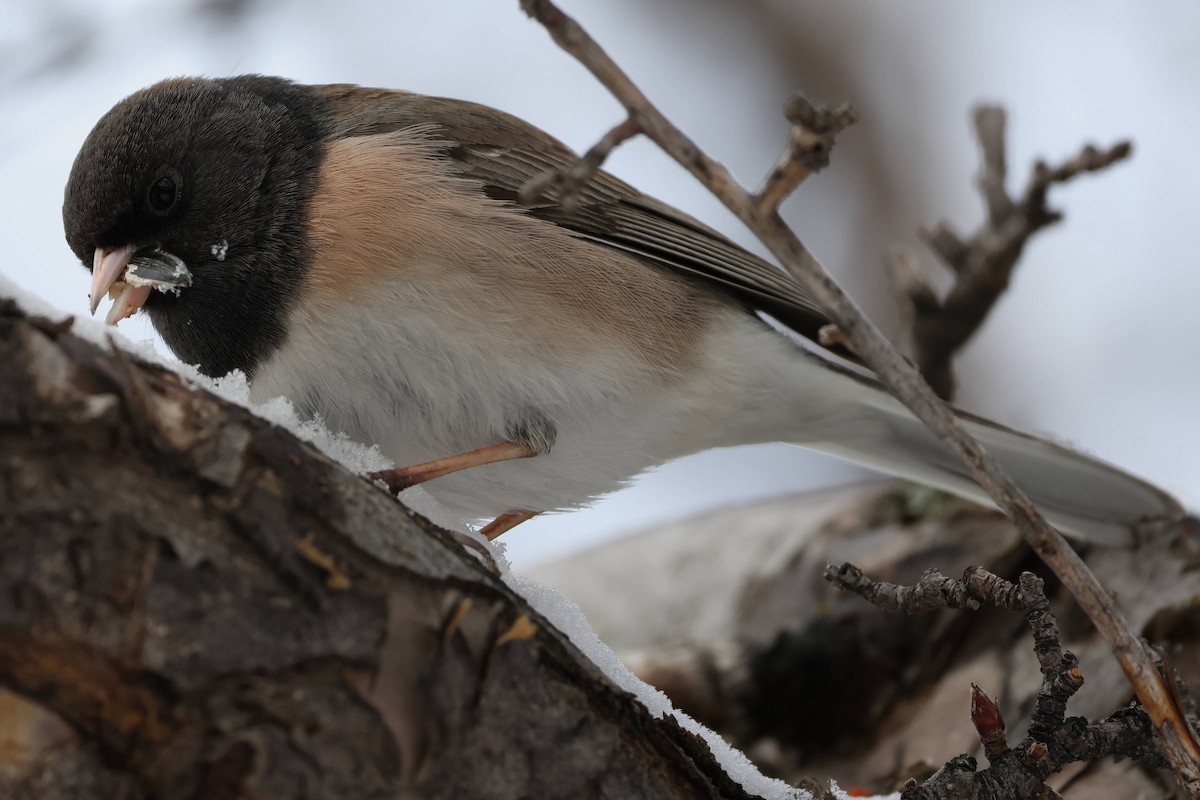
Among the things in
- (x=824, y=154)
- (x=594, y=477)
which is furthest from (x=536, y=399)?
(x=824, y=154)

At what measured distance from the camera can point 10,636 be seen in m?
0.90

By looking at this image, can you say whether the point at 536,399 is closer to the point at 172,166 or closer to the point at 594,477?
the point at 594,477

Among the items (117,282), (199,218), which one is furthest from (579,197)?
(117,282)

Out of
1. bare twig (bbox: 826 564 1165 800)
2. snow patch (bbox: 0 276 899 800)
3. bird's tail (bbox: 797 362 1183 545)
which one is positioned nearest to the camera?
snow patch (bbox: 0 276 899 800)

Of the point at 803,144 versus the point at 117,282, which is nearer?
the point at 803,144

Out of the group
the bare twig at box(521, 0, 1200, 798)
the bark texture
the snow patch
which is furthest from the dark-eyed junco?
the bare twig at box(521, 0, 1200, 798)

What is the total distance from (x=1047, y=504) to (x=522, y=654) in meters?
1.43

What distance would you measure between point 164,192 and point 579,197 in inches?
29.8

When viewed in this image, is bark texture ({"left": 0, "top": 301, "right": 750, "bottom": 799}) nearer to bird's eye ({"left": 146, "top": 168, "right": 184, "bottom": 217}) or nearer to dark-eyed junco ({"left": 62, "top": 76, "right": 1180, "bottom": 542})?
dark-eyed junco ({"left": 62, "top": 76, "right": 1180, "bottom": 542})

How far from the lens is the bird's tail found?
6.89 ft

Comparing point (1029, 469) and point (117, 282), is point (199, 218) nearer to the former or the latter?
point (117, 282)

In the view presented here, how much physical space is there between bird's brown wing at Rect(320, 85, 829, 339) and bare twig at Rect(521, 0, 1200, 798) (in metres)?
0.99

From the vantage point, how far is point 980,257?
9.41ft

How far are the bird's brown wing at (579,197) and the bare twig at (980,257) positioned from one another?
73cm
